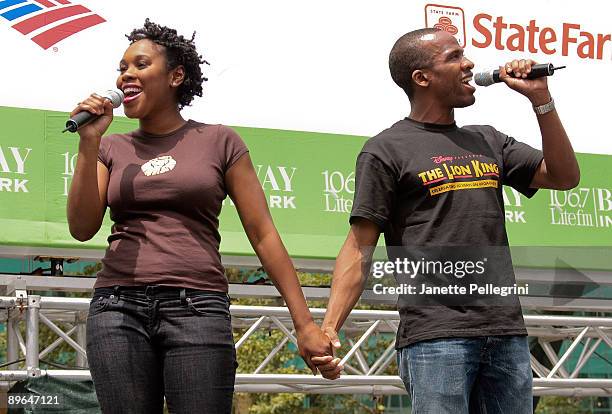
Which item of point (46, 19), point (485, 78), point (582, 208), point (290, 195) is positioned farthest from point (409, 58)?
point (582, 208)

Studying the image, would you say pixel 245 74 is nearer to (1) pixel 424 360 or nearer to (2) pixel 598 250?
(2) pixel 598 250

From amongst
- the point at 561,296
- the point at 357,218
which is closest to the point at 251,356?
the point at 561,296

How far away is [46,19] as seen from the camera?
4707mm

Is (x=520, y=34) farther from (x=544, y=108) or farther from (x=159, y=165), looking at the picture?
(x=159, y=165)

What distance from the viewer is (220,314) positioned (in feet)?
8.09

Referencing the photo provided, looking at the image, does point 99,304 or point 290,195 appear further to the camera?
point 290,195

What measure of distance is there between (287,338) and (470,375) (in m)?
2.80

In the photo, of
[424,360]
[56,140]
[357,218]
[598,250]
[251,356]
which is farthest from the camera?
[251,356]

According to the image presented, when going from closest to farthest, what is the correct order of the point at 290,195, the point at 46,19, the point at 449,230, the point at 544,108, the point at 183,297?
the point at 183,297 → the point at 449,230 → the point at 544,108 → the point at 46,19 → the point at 290,195

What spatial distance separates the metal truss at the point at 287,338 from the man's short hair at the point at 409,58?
207cm

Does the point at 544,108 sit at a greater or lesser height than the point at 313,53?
lesser

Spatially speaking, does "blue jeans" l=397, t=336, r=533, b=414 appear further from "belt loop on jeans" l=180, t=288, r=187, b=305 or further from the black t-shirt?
"belt loop on jeans" l=180, t=288, r=187, b=305

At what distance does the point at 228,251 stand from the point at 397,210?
235cm

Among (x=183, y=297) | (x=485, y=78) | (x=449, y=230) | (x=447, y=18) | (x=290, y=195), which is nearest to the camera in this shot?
(x=183, y=297)
